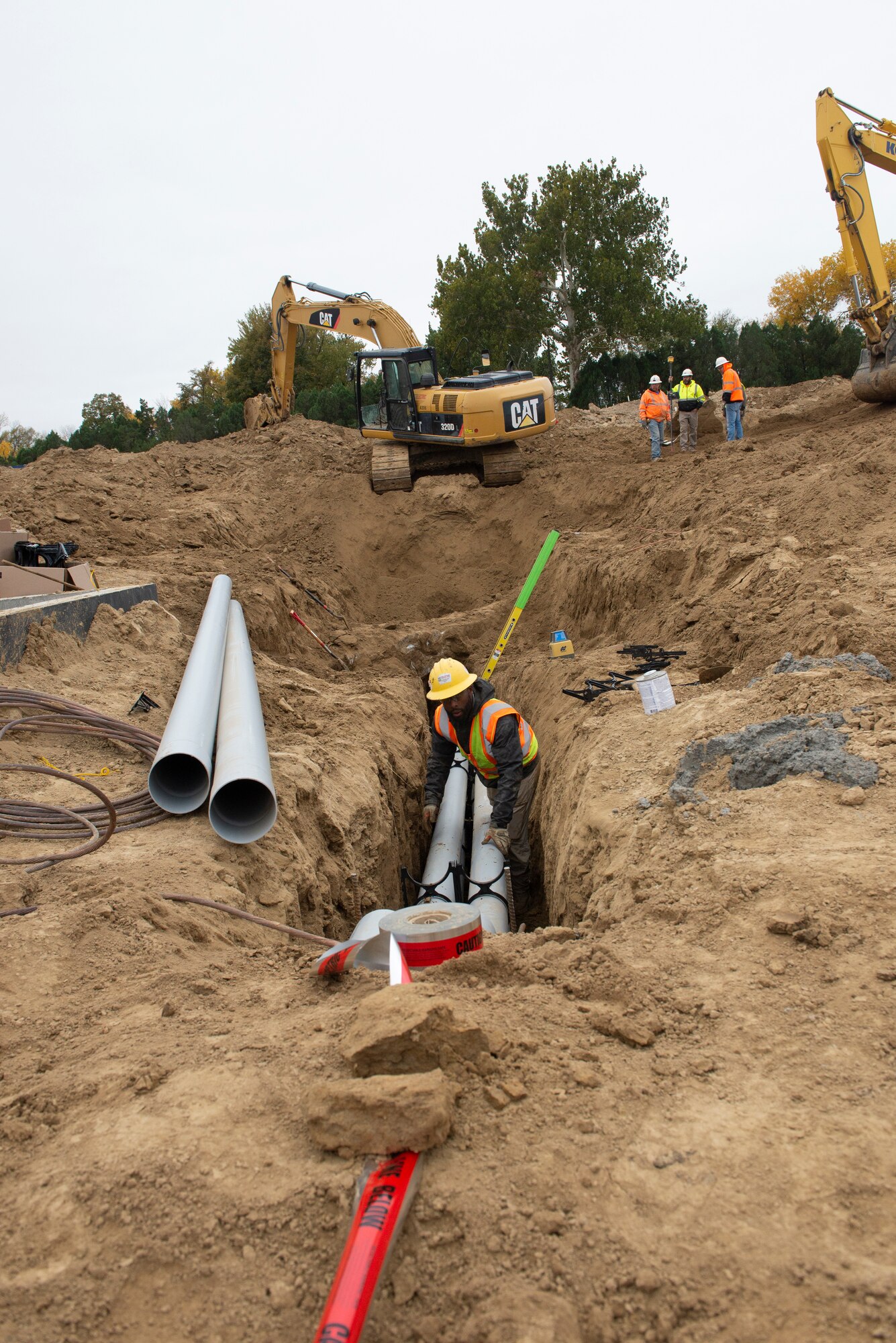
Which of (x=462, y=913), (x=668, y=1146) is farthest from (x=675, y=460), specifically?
(x=668, y=1146)

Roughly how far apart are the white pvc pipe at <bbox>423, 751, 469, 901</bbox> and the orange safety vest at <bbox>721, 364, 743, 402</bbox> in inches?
385

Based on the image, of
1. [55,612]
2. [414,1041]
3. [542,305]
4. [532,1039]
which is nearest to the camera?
[414,1041]

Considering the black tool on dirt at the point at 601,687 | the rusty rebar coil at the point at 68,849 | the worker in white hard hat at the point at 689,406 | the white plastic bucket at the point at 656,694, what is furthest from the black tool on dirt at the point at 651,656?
the worker in white hard hat at the point at 689,406

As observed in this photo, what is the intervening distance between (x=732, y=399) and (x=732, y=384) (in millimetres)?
360

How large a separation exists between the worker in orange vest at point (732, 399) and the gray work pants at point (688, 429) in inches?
33.9

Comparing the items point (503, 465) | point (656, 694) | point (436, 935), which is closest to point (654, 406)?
point (503, 465)

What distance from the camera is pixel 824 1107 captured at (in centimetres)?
238

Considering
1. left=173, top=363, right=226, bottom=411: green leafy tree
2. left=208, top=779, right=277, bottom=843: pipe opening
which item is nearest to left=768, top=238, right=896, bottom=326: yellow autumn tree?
left=173, top=363, right=226, bottom=411: green leafy tree

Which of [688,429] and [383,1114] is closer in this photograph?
[383,1114]

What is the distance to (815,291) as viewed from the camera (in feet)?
155

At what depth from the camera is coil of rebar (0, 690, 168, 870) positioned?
482 cm

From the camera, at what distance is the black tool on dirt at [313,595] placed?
13.5 m

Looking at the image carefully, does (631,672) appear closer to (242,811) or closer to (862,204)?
(242,811)

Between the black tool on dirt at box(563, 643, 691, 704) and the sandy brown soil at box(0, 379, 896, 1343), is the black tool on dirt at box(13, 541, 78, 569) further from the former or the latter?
the black tool on dirt at box(563, 643, 691, 704)
